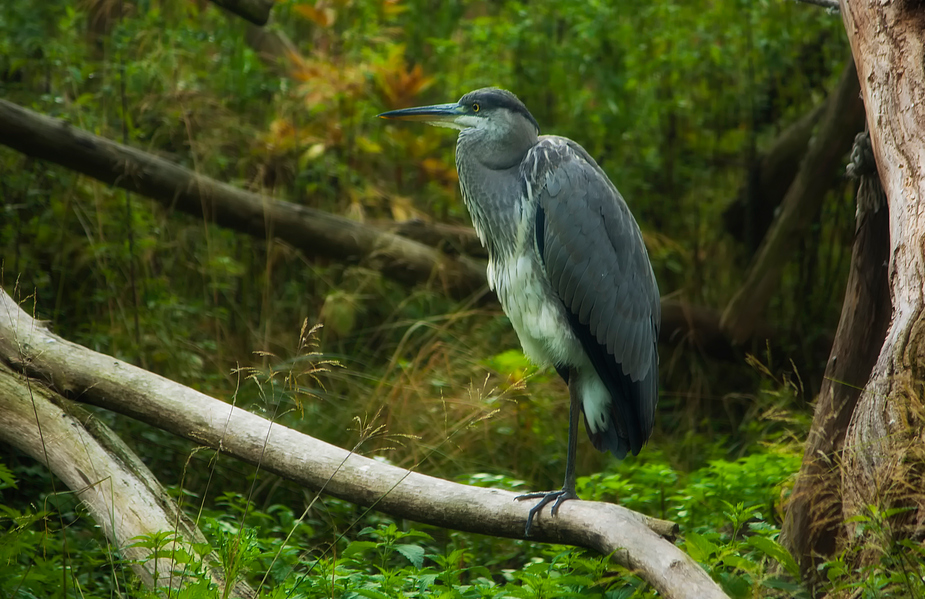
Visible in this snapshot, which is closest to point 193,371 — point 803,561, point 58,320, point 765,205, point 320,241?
point 58,320

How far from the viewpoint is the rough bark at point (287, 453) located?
2.54 metres

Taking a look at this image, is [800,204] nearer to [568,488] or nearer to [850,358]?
[850,358]

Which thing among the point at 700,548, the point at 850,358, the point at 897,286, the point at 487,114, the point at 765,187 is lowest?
the point at 700,548

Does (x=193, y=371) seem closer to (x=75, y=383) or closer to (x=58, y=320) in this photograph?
(x=58, y=320)

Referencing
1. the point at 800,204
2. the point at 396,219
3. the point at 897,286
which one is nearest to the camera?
the point at 897,286

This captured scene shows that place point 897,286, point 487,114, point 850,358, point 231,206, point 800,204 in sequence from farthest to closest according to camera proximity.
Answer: point 800,204, point 231,206, point 487,114, point 850,358, point 897,286

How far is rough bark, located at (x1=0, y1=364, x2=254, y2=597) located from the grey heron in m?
1.33

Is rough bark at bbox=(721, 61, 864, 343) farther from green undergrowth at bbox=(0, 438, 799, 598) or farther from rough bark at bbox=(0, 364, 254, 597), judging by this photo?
rough bark at bbox=(0, 364, 254, 597)

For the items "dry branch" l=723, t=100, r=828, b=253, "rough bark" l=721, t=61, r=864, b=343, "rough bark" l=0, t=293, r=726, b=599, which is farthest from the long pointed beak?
"dry branch" l=723, t=100, r=828, b=253

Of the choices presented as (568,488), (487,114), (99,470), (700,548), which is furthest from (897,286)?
(99,470)

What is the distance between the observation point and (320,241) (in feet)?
16.7

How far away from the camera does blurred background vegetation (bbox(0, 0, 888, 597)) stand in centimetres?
408

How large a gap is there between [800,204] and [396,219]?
8.33 ft

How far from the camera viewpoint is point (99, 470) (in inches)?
101
